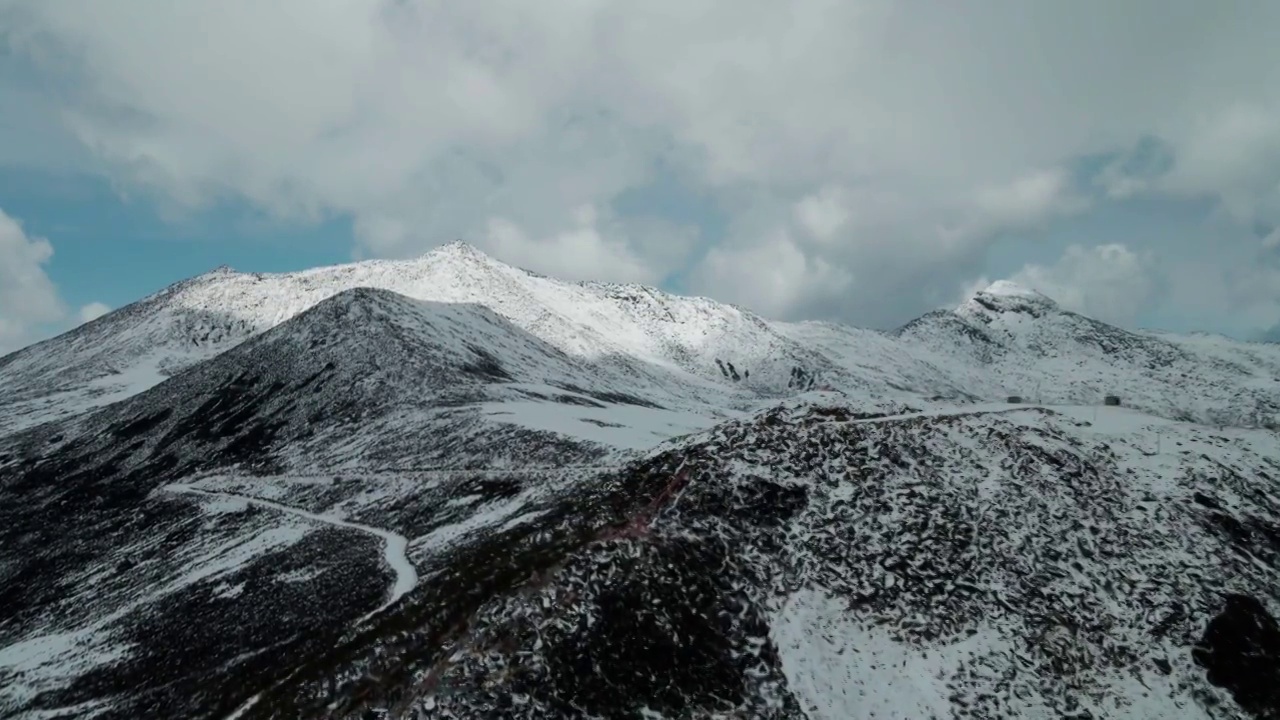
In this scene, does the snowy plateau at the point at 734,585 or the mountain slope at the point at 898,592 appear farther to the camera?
the snowy plateau at the point at 734,585

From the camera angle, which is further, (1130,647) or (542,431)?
(542,431)

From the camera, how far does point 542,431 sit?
50.5 m

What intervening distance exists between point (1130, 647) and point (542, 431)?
3823 centimetres

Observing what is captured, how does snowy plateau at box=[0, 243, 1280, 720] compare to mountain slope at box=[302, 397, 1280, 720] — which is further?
snowy plateau at box=[0, 243, 1280, 720]

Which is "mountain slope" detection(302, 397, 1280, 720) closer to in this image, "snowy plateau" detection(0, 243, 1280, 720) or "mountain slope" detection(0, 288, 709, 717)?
"snowy plateau" detection(0, 243, 1280, 720)

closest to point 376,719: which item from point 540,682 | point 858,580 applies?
point 540,682

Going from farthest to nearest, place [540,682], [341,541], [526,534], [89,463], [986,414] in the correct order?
1. [89,463]
2. [341,541]
3. [986,414]
4. [526,534]
5. [540,682]

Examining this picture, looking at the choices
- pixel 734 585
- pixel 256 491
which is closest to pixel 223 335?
pixel 256 491

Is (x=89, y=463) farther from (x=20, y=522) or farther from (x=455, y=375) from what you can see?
(x=455, y=375)

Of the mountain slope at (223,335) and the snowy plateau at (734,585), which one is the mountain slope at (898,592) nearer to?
the snowy plateau at (734,585)

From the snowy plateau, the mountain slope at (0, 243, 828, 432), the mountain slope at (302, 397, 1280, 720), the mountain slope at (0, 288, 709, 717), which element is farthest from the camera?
the mountain slope at (0, 243, 828, 432)

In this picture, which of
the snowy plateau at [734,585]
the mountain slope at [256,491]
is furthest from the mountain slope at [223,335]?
the snowy plateau at [734,585]

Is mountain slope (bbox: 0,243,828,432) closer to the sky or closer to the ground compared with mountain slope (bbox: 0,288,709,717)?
closer to the sky

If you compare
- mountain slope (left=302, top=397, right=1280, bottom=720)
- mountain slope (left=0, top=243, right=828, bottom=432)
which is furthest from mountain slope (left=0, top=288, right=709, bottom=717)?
mountain slope (left=0, top=243, right=828, bottom=432)
